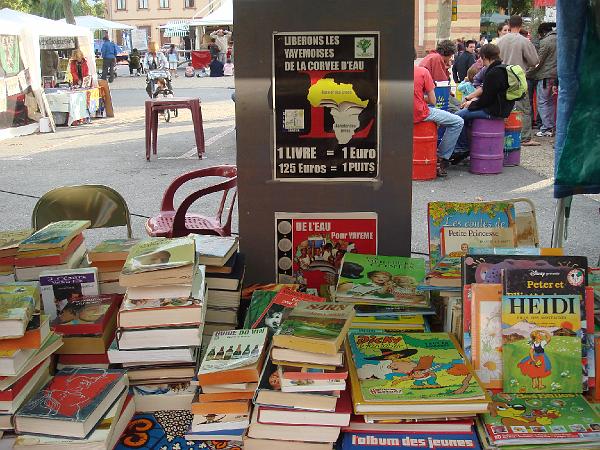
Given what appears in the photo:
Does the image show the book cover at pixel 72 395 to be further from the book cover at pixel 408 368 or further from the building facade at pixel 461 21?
the building facade at pixel 461 21

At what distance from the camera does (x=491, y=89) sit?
28.2ft

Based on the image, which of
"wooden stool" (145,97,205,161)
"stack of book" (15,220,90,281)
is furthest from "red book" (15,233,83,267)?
"wooden stool" (145,97,205,161)

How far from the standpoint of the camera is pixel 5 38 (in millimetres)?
13445

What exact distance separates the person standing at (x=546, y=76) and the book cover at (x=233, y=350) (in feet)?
35.3

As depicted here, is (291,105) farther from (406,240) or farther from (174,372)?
(174,372)

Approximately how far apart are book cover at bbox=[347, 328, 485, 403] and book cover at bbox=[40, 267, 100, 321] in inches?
38.4

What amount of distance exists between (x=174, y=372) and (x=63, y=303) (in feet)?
1.73

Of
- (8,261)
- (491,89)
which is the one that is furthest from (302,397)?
(491,89)

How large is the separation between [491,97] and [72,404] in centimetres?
773

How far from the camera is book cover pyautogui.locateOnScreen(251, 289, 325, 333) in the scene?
94.9 inches

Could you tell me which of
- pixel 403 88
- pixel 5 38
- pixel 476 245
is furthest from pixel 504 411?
pixel 5 38

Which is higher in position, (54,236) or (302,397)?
(54,236)

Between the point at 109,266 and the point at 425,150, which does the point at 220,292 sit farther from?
the point at 425,150

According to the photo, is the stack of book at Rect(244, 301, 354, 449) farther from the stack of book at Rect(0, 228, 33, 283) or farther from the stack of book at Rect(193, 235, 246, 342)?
the stack of book at Rect(0, 228, 33, 283)
